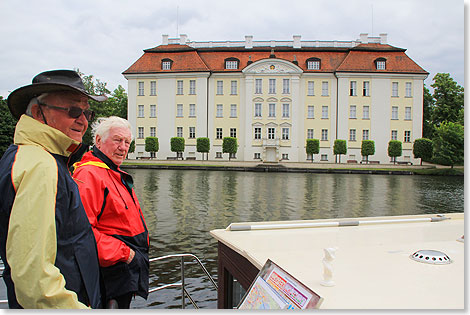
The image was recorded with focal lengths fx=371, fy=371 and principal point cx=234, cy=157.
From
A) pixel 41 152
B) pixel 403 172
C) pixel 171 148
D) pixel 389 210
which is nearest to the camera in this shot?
pixel 41 152

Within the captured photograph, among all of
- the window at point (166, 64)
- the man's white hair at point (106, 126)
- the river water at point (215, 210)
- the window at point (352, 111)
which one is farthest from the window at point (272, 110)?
the man's white hair at point (106, 126)

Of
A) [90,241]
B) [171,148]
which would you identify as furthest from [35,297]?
[171,148]

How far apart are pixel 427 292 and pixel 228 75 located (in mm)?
45514

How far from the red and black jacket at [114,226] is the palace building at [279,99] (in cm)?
4268

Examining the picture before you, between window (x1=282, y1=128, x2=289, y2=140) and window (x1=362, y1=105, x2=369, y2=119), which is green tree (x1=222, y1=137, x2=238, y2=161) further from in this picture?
window (x1=362, y1=105, x2=369, y2=119)

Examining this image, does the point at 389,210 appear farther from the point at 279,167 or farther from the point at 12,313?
the point at 279,167

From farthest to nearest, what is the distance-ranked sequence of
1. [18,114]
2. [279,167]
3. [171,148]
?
[171,148], [279,167], [18,114]

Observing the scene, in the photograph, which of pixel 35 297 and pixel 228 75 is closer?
pixel 35 297

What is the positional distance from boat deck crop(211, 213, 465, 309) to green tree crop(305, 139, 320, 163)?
132 ft

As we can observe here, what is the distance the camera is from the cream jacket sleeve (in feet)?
4.58

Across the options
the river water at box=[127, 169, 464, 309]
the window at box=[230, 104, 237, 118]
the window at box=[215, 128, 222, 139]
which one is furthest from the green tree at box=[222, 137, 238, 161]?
the river water at box=[127, 169, 464, 309]

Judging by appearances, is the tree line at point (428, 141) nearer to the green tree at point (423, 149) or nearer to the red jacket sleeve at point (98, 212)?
the green tree at point (423, 149)

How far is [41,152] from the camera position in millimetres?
1523

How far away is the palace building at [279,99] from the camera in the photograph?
44.5 metres
